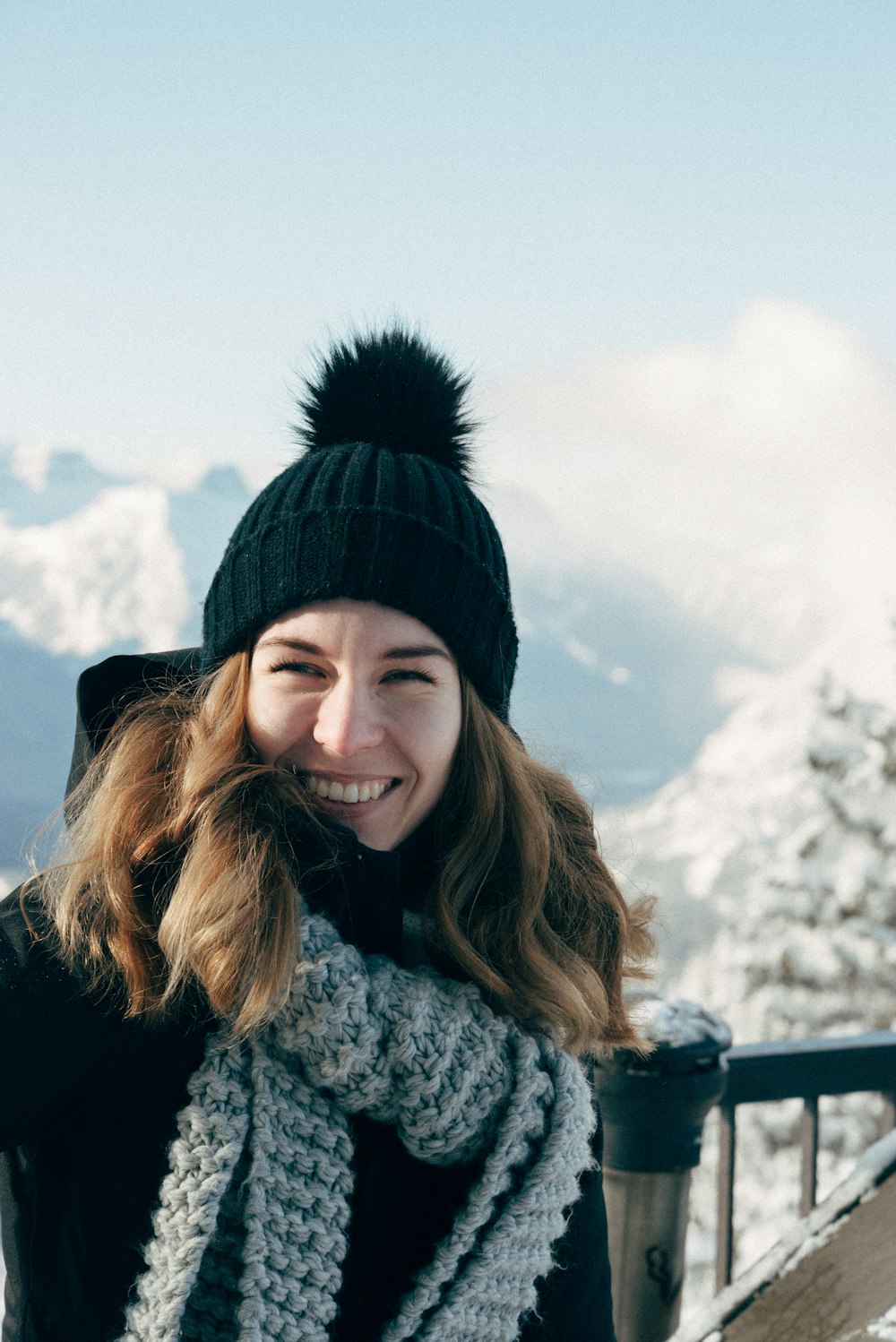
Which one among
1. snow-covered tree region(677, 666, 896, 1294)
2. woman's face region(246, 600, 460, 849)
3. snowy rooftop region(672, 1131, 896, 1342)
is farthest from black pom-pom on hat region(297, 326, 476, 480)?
snow-covered tree region(677, 666, 896, 1294)

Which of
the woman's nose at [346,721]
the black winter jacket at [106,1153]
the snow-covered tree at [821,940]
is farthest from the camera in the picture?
the snow-covered tree at [821,940]

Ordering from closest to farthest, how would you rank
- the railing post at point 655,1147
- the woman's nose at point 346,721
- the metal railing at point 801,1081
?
the woman's nose at point 346,721
the railing post at point 655,1147
the metal railing at point 801,1081

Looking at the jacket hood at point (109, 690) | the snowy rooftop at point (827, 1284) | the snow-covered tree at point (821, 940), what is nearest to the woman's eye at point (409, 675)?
the jacket hood at point (109, 690)

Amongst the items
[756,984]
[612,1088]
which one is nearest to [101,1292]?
[612,1088]

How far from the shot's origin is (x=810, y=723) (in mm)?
6574

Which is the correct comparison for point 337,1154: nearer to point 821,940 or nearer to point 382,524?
point 382,524

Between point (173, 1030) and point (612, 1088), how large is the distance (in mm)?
1014

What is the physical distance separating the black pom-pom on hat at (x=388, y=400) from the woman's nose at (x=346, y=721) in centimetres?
41

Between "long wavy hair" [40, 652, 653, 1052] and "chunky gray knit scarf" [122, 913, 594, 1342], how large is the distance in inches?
2.9

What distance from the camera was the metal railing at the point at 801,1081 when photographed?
2227mm

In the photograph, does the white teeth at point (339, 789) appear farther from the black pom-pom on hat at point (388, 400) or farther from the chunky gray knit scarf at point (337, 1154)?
the black pom-pom on hat at point (388, 400)

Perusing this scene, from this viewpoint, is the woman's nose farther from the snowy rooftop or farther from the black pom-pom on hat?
the snowy rooftop

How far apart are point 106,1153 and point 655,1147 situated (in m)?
1.11

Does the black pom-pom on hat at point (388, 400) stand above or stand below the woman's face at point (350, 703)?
above
